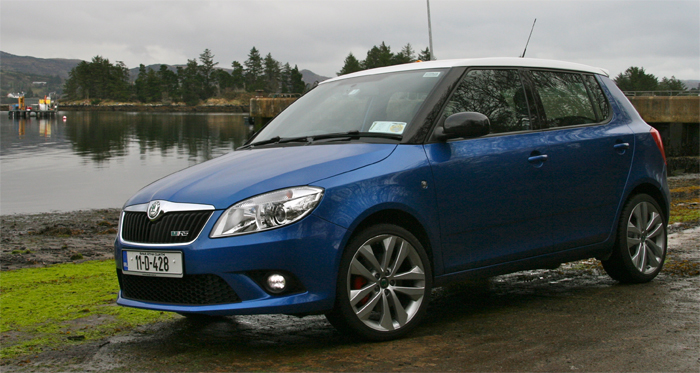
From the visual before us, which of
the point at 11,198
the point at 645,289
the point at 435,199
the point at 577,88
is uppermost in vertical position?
the point at 577,88

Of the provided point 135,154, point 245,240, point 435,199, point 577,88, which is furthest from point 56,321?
point 135,154

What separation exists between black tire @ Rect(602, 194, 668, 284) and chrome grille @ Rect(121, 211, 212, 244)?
3.55 metres

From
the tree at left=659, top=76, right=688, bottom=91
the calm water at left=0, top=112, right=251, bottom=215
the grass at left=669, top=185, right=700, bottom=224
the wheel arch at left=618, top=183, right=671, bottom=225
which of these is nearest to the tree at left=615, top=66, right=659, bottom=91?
the tree at left=659, top=76, right=688, bottom=91

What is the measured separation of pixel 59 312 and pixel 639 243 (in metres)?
4.68

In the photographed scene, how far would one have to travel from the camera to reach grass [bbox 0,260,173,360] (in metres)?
4.75

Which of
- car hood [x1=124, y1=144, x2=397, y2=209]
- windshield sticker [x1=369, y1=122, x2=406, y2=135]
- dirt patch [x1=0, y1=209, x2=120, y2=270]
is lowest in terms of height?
dirt patch [x1=0, y1=209, x2=120, y2=270]

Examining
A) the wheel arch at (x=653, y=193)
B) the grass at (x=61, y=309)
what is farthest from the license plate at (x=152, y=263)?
the wheel arch at (x=653, y=193)

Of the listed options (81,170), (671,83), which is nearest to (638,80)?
(671,83)

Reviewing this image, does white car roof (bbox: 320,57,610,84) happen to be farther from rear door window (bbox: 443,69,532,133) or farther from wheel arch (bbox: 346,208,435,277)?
wheel arch (bbox: 346,208,435,277)

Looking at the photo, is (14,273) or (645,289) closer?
(645,289)

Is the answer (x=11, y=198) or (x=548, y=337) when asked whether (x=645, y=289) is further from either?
(x=11, y=198)

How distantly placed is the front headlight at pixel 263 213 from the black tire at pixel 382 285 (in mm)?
392

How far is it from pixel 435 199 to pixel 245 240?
1296 mm

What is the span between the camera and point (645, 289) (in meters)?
5.95
